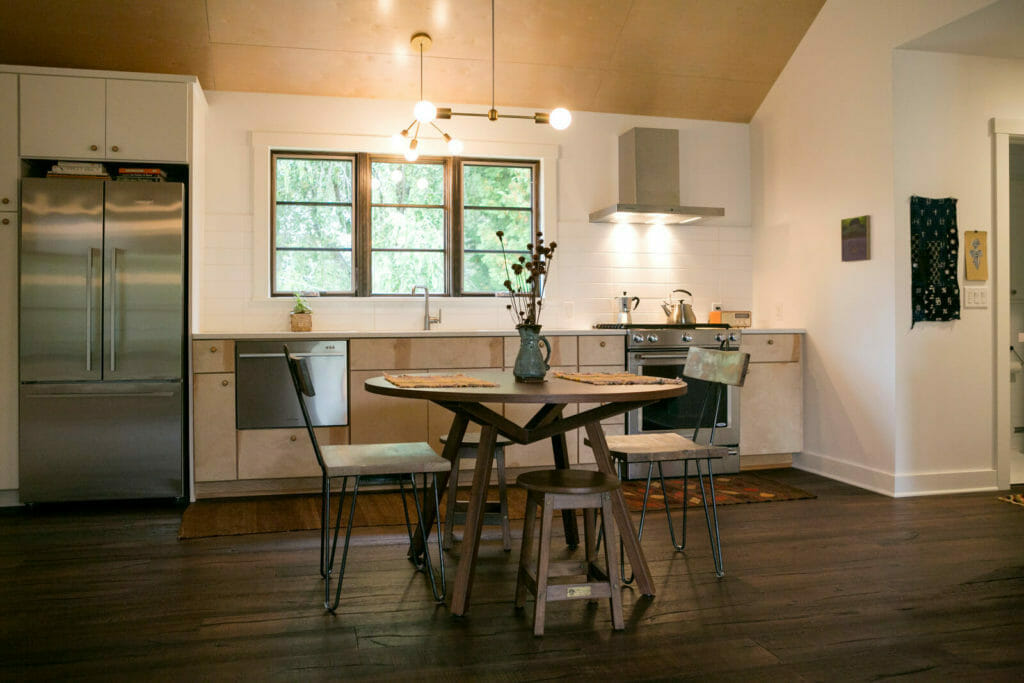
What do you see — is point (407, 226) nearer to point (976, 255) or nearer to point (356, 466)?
point (356, 466)

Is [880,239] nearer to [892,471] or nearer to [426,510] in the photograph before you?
[892,471]

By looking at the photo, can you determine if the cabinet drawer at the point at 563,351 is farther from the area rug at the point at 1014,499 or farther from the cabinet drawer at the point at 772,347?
the area rug at the point at 1014,499

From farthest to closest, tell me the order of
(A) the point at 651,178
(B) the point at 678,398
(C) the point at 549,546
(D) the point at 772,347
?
(A) the point at 651,178 < (D) the point at 772,347 < (B) the point at 678,398 < (C) the point at 549,546

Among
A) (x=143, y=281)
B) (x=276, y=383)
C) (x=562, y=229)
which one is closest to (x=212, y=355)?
(x=276, y=383)

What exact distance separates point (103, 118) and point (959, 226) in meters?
4.81

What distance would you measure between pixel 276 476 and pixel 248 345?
0.76 meters

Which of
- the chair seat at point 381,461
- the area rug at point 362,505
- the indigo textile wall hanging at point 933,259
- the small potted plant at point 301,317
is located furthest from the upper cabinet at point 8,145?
the indigo textile wall hanging at point 933,259

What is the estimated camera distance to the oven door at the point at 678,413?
4879 millimetres

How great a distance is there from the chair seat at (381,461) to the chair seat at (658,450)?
1.96 ft

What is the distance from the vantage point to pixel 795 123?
5211 mm

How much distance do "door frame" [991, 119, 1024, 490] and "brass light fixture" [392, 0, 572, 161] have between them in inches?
97.0

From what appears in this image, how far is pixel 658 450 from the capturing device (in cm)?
294

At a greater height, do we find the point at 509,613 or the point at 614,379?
the point at 614,379

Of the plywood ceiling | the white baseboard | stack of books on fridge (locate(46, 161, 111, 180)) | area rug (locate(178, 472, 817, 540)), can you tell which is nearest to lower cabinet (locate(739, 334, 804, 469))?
area rug (locate(178, 472, 817, 540))
